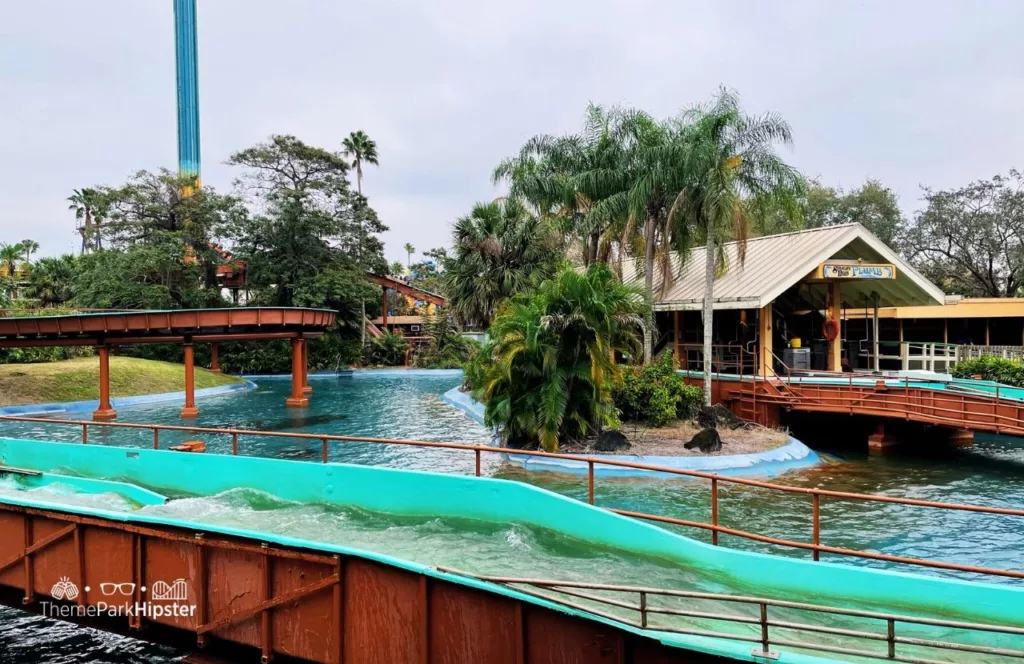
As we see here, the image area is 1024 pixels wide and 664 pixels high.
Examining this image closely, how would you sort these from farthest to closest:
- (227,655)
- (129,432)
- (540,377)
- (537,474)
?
(129,432)
(540,377)
(537,474)
(227,655)

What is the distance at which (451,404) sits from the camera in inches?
1283

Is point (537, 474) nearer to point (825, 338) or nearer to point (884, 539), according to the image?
point (884, 539)

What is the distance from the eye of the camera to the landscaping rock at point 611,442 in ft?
Result: 61.7

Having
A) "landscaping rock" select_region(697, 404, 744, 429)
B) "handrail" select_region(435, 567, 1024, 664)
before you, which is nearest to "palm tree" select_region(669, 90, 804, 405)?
"landscaping rock" select_region(697, 404, 744, 429)

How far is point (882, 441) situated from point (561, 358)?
11.1 meters

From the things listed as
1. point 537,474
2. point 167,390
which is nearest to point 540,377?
point 537,474

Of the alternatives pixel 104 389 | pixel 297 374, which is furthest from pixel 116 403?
pixel 297 374

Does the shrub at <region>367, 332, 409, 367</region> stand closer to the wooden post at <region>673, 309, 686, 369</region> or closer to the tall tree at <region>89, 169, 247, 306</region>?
the tall tree at <region>89, 169, 247, 306</region>

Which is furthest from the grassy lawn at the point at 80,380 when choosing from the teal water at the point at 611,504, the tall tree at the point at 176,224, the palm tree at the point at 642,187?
the palm tree at the point at 642,187

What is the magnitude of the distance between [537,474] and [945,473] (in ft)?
36.3

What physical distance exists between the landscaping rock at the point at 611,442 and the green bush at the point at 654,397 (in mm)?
2333

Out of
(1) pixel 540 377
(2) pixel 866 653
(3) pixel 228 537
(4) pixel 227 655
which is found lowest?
(4) pixel 227 655

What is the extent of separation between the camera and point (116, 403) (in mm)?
32562

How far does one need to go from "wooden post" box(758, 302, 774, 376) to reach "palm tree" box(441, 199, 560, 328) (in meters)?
10.3
